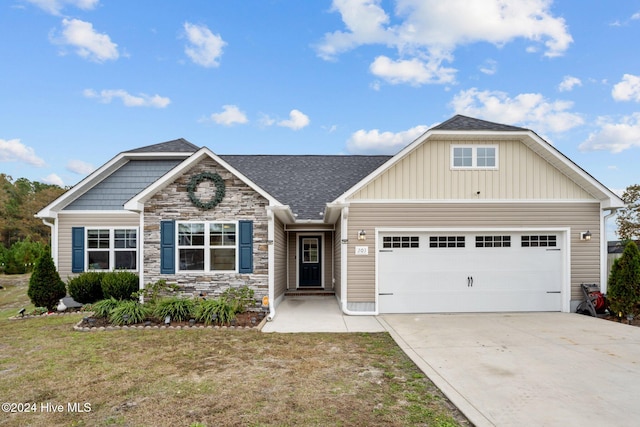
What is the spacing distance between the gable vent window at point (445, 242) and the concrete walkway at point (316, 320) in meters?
2.56

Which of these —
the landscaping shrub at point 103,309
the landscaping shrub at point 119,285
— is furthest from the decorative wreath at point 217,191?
the landscaping shrub at point 103,309

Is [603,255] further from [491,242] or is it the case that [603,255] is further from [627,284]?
[491,242]

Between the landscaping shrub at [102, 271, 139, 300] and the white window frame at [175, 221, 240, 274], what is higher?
the white window frame at [175, 221, 240, 274]

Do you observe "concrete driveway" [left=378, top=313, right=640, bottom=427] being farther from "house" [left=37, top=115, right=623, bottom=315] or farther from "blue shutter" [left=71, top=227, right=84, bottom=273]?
"blue shutter" [left=71, top=227, right=84, bottom=273]

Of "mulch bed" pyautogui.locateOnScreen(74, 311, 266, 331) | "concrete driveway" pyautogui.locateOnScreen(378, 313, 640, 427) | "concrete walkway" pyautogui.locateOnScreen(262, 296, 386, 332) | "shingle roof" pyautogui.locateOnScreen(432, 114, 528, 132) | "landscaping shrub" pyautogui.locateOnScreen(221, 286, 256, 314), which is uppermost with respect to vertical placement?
"shingle roof" pyautogui.locateOnScreen(432, 114, 528, 132)

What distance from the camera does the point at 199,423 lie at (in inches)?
150

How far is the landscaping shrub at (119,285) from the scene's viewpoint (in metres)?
10.3

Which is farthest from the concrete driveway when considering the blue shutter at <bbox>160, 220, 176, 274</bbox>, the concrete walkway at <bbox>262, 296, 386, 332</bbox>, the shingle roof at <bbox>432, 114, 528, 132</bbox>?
the blue shutter at <bbox>160, 220, 176, 274</bbox>

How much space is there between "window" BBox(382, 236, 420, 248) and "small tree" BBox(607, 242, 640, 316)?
15.8ft

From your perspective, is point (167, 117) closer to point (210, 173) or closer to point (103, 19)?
point (103, 19)

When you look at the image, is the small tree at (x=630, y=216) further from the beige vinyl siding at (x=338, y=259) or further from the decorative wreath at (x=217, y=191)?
the decorative wreath at (x=217, y=191)

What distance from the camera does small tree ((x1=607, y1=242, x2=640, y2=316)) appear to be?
8.97 meters

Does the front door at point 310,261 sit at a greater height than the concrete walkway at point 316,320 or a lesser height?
greater

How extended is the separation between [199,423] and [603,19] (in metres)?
15.0
